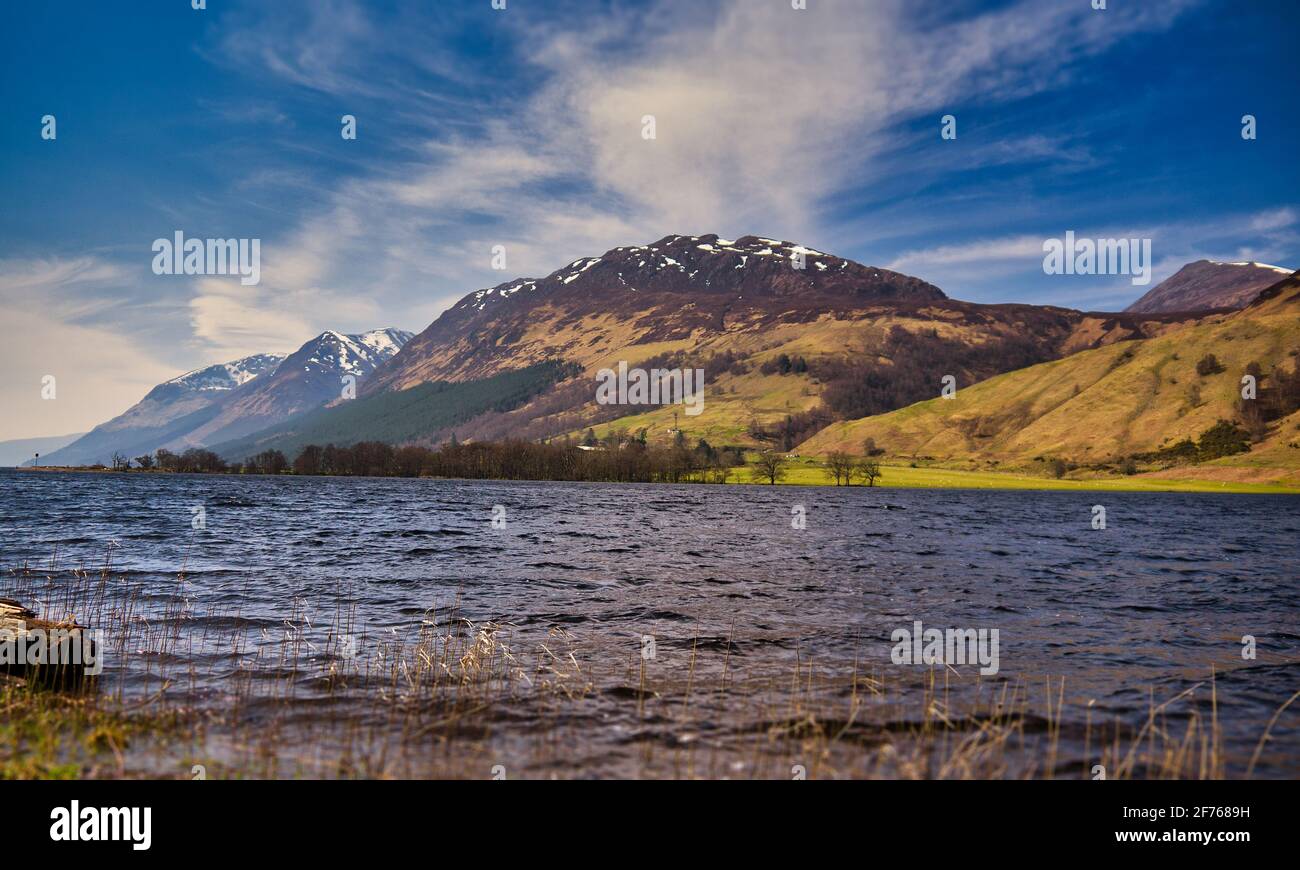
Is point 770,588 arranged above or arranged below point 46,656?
below

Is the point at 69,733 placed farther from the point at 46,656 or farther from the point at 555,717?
the point at 555,717

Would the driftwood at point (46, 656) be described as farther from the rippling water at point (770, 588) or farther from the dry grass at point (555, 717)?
the rippling water at point (770, 588)

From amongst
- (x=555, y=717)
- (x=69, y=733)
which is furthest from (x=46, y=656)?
(x=555, y=717)

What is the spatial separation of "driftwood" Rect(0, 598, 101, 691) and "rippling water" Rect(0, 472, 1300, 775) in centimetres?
114

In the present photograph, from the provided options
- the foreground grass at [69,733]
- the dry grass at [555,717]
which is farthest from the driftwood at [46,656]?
the foreground grass at [69,733]

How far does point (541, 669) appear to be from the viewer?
58.0ft

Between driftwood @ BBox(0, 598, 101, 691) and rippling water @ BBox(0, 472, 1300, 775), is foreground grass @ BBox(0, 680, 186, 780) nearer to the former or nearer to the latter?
driftwood @ BBox(0, 598, 101, 691)

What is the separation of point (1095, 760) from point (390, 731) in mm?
12643

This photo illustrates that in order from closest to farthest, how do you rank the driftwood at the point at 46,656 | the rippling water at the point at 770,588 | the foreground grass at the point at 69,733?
the foreground grass at the point at 69,733 < the driftwood at the point at 46,656 < the rippling water at the point at 770,588

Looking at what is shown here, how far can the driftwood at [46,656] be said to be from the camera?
14.5 meters

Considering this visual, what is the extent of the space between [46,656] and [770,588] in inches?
1047

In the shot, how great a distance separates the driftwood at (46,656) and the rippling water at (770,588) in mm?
1136

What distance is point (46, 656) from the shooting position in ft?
49.2
